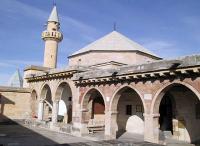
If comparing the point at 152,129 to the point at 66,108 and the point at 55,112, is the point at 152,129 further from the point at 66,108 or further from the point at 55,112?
the point at 66,108

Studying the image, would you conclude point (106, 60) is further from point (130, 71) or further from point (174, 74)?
point (174, 74)

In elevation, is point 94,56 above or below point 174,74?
above

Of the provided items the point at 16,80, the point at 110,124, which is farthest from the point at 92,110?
the point at 16,80

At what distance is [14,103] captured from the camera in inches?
918

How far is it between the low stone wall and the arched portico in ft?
28.0

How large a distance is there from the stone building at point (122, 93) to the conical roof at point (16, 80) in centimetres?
1619

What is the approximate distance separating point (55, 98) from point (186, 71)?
12.3m

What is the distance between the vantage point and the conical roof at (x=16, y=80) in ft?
134

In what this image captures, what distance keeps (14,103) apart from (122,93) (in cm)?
1187

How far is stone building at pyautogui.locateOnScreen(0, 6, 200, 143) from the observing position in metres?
12.5

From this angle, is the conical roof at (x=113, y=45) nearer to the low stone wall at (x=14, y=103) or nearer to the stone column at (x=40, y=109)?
the stone column at (x=40, y=109)

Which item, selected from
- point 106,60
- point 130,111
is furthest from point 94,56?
point 130,111

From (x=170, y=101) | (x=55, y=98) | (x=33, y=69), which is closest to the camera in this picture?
(x=170, y=101)

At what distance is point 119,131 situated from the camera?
18.0 meters
